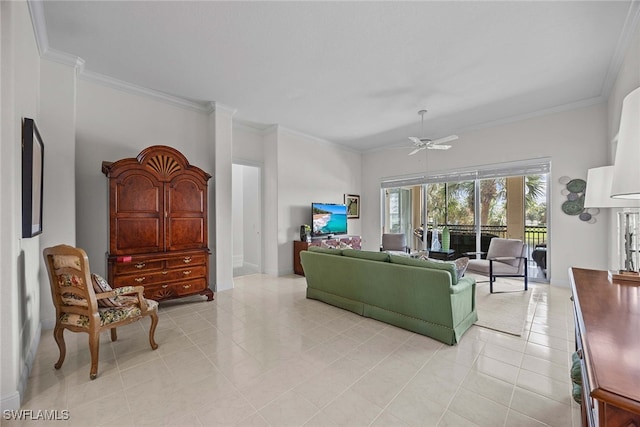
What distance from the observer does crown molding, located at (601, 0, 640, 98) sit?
94.8 inches

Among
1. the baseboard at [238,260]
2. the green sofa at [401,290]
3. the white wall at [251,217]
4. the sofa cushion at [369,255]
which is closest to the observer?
the green sofa at [401,290]

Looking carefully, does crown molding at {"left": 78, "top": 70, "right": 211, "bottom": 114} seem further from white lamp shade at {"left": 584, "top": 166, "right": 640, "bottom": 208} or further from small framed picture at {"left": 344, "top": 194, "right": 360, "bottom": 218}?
white lamp shade at {"left": 584, "top": 166, "right": 640, "bottom": 208}

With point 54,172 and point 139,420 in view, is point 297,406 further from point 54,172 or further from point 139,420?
point 54,172

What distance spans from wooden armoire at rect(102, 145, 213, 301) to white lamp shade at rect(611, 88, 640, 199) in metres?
4.08

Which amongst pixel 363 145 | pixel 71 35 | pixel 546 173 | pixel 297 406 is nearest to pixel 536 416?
pixel 297 406

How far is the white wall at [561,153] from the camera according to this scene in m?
4.29

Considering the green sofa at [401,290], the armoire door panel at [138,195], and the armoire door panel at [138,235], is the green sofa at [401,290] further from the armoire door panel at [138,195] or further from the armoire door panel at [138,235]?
the armoire door panel at [138,195]

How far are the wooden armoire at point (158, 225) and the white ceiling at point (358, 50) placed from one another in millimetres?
1193

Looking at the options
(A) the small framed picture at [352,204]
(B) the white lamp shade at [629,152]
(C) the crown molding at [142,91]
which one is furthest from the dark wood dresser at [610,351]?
(A) the small framed picture at [352,204]

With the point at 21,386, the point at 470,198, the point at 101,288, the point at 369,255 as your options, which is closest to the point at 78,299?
the point at 101,288

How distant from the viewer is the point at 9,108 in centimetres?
174

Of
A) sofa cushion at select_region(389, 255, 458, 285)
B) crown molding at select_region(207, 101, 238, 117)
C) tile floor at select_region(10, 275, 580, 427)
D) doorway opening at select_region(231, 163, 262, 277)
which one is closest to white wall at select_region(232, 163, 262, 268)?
doorway opening at select_region(231, 163, 262, 277)

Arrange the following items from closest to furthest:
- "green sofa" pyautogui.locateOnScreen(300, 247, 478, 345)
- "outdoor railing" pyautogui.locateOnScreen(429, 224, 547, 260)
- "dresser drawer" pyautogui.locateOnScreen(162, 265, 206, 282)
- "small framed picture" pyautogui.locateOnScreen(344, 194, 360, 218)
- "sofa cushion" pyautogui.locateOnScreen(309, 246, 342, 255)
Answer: "green sofa" pyautogui.locateOnScreen(300, 247, 478, 345) < "dresser drawer" pyautogui.locateOnScreen(162, 265, 206, 282) < "sofa cushion" pyautogui.locateOnScreen(309, 246, 342, 255) < "outdoor railing" pyautogui.locateOnScreen(429, 224, 547, 260) < "small framed picture" pyautogui.locateOnScreen(344, 194, 360, 218)

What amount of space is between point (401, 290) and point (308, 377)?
1348 mm
